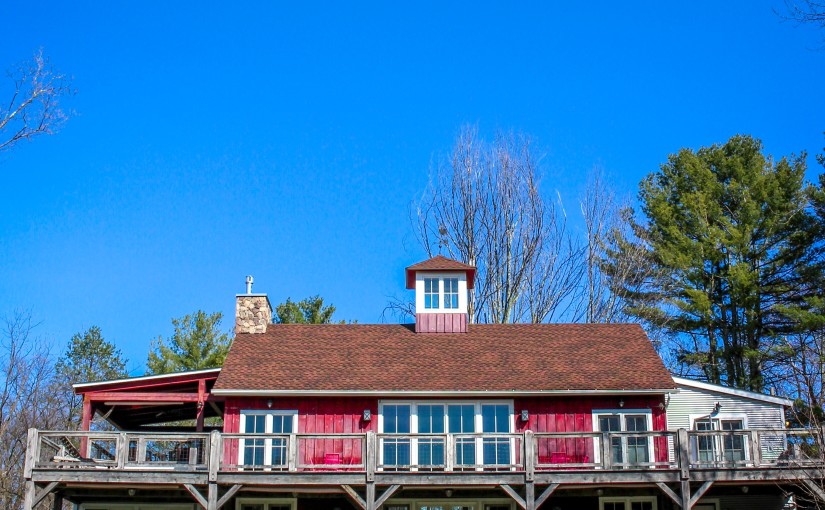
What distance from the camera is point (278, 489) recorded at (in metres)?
23.2

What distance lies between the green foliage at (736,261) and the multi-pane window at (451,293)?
1169cm

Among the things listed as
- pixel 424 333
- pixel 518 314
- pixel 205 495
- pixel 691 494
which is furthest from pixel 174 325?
pixel 691 494

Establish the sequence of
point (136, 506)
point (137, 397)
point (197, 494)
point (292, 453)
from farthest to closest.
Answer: point (137, 397)
point (136, 506)
point (292, 453)
point (197, 494)

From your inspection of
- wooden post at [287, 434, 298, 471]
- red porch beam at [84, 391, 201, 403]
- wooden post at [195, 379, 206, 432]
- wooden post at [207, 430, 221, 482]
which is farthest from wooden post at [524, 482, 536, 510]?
red porch beam at [84, 391, 201, 403]

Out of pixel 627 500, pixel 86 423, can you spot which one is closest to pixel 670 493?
pixel 627 500

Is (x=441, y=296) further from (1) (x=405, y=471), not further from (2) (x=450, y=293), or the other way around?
(1) (x=405, y=471)

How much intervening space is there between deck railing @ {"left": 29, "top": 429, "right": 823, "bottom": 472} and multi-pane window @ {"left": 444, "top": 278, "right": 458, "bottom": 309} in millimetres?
5838

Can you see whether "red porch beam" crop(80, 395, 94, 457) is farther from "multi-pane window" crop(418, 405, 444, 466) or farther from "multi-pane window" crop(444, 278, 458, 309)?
"multi-pane window" crop(444, 278, 458, 309)

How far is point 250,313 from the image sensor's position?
2847 centimetres

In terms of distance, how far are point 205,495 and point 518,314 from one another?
20.9m

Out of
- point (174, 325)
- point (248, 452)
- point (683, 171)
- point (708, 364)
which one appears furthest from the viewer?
point (174, 325)

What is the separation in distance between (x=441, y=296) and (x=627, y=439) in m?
7.22

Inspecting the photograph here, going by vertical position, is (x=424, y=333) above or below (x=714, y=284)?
below

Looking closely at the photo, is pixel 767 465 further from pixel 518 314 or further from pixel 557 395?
pixel 518 314
